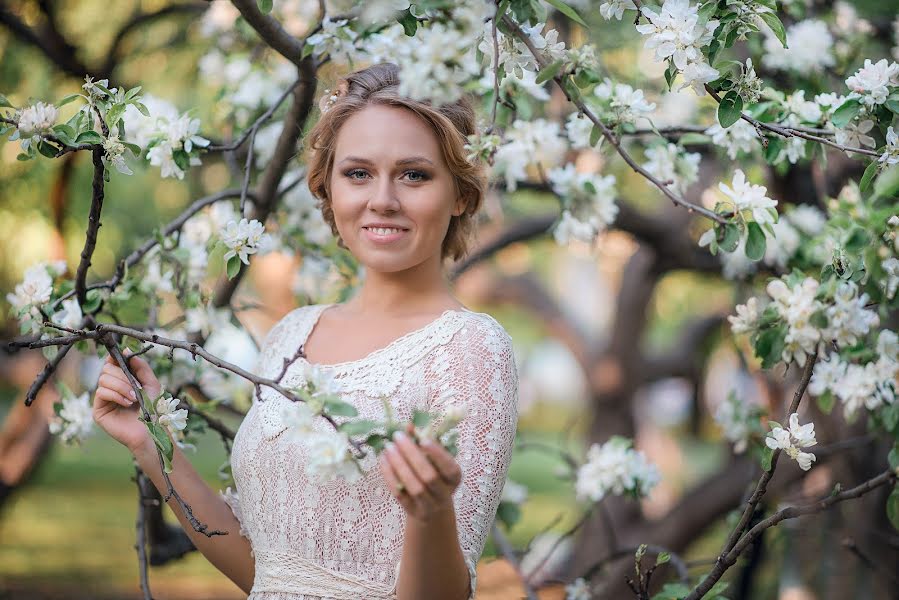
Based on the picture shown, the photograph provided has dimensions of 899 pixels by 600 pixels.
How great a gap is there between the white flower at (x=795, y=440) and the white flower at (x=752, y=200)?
406 mm

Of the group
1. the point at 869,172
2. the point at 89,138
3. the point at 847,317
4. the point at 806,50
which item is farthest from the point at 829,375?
the point at 89,138

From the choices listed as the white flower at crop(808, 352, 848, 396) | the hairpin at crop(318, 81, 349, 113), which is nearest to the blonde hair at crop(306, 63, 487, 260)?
the hairpin at crop(318, 81, 349, 113)

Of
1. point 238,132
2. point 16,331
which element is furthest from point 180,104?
point 238,132

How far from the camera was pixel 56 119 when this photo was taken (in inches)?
68.1

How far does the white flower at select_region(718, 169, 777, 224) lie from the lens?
196 cm

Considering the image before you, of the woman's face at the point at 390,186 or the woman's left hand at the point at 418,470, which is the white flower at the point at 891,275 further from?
the woman's left hand at the point at 418,470

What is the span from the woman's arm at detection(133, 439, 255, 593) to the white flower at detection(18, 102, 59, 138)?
688 mm

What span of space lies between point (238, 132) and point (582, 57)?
1378 millimetres

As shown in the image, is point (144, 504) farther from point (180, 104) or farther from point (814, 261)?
point (180, 104)

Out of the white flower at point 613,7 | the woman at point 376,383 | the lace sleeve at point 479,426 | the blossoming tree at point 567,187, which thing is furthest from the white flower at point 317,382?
the white flower at point 613,7

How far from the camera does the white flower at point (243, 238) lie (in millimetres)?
1921

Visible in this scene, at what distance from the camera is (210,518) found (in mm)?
2070

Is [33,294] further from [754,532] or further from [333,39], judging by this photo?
[754,532]

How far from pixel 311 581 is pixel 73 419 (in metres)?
0.78
